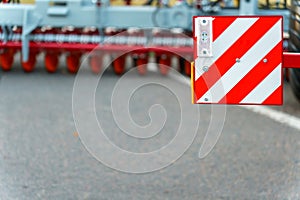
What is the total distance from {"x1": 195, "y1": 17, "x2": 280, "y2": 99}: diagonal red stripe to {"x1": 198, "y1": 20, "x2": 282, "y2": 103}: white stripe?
0.02 m

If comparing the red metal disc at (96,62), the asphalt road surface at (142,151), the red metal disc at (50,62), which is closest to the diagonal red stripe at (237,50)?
the asphalt road surface at (142,151)

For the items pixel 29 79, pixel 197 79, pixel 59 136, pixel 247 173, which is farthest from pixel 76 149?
pixel 29 79

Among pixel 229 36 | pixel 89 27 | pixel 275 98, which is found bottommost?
pixel 89 27

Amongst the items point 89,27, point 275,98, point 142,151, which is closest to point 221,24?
point 275,98

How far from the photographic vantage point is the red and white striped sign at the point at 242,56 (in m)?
3.75

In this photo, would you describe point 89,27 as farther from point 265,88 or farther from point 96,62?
point 265,88

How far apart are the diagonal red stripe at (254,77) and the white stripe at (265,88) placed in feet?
0.04

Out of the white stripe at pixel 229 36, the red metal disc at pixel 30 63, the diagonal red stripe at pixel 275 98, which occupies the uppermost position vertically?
the white stripe at pixel 229 36

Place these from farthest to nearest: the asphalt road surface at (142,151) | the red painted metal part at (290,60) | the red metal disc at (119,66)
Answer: the red metal disc at (119,66)
the asphalt road surface at (142,151)
the red painted metal part at (290,60)

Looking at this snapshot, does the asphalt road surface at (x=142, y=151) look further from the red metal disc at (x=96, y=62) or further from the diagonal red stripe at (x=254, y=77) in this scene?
the red metal disc at (x=96, y=62)

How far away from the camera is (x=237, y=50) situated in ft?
12.4

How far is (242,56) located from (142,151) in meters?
2.46

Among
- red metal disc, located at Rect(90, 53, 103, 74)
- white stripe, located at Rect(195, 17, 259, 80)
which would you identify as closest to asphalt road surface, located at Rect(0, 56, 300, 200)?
white stripe, located at Rect(195, 17, 259, 80)

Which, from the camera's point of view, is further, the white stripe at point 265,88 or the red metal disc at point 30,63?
the red metal disc at point 30,63
